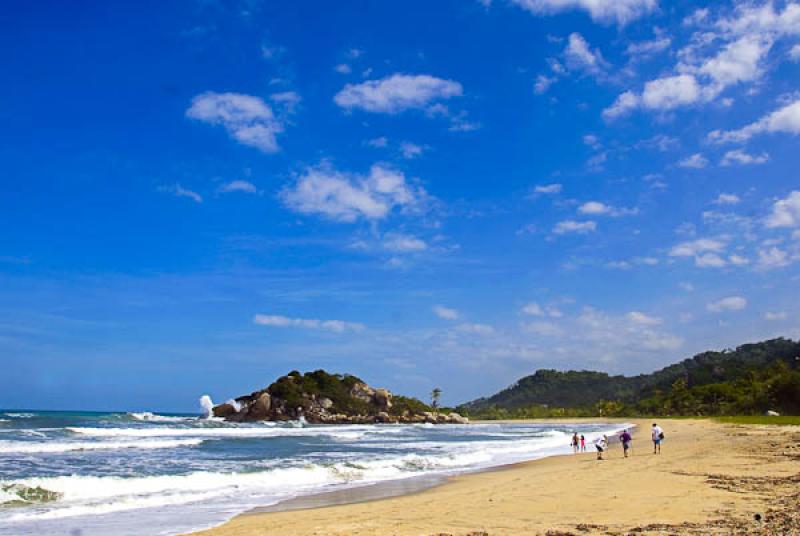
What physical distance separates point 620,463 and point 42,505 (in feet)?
62.4

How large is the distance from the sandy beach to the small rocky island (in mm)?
71044

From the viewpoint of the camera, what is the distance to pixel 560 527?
1038 cm

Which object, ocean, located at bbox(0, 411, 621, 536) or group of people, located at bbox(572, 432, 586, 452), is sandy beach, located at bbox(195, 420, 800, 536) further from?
group of people, located at bbox(572, 432, 586, 452)

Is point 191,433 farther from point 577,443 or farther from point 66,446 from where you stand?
point 577,443

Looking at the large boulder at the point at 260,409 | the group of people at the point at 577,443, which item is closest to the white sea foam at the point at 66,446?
the group of people at the point at 577,443

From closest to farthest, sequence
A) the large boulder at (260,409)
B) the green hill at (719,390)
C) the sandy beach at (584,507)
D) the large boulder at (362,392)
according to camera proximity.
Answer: the sandy beach at (584,507) < the green hill at (719,390) < the large boulder at (260,409) < the large boulder at (362,392)

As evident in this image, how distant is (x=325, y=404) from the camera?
91000 mm

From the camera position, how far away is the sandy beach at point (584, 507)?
10.1m

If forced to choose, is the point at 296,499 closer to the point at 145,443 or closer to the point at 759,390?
the point at 145,443

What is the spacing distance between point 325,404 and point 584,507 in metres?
81.2

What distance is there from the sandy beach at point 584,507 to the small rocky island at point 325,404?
71.0 metres

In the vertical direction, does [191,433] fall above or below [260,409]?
below

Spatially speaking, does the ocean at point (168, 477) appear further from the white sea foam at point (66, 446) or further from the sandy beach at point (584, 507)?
the sandy beach at point (584, 507)

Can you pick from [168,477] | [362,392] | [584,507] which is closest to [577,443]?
[584,507]
